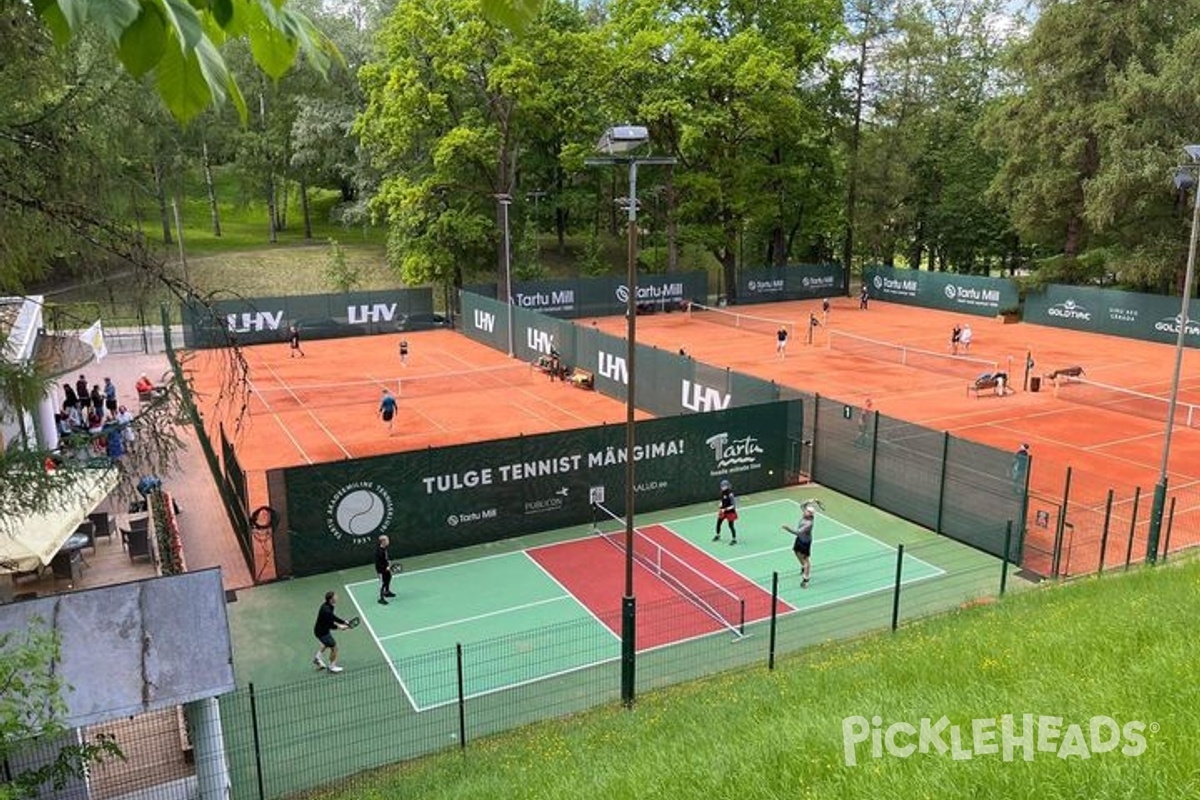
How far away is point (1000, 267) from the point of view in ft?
242

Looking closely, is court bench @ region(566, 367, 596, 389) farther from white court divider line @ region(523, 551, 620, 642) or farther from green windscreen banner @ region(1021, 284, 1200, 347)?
green windscreen banner @ region(1021, 284, 1200, 347)

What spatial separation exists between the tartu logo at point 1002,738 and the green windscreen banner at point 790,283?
178 ft

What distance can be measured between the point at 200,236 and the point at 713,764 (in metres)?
74.0

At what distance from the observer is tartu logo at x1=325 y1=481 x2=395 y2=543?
740 inches

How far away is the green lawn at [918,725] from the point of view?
17.7 ft

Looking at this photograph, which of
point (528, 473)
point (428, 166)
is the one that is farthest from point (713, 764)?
point (428, 166)

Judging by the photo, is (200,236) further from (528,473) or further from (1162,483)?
(1162,483)

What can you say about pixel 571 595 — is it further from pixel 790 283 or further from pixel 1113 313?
pixel 790 283

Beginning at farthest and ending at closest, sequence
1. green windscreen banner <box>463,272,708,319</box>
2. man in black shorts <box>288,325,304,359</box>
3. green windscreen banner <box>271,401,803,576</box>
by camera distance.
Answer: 1. green windscreen banner <box>463,272,708,319</box>
2. man in black shorts <box>288,325,304,359</box>
3. green windscreen banner <box>271,401,803,576</box>

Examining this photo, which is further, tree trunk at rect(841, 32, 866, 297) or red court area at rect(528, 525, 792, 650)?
tree trunk at rect(841, 32, 866, 297)

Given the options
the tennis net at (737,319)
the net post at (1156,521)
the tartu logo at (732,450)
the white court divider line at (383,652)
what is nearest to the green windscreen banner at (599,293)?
the tennis net at (737,319)

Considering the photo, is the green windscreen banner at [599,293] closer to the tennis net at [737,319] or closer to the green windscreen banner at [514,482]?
the tennis net at [737,319]

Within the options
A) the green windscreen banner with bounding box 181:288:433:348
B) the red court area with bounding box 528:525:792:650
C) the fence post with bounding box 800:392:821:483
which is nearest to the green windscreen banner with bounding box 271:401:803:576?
the fence post with bounding box 800:392:821:483

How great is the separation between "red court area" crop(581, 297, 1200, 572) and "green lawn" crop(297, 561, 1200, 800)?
7097mm
